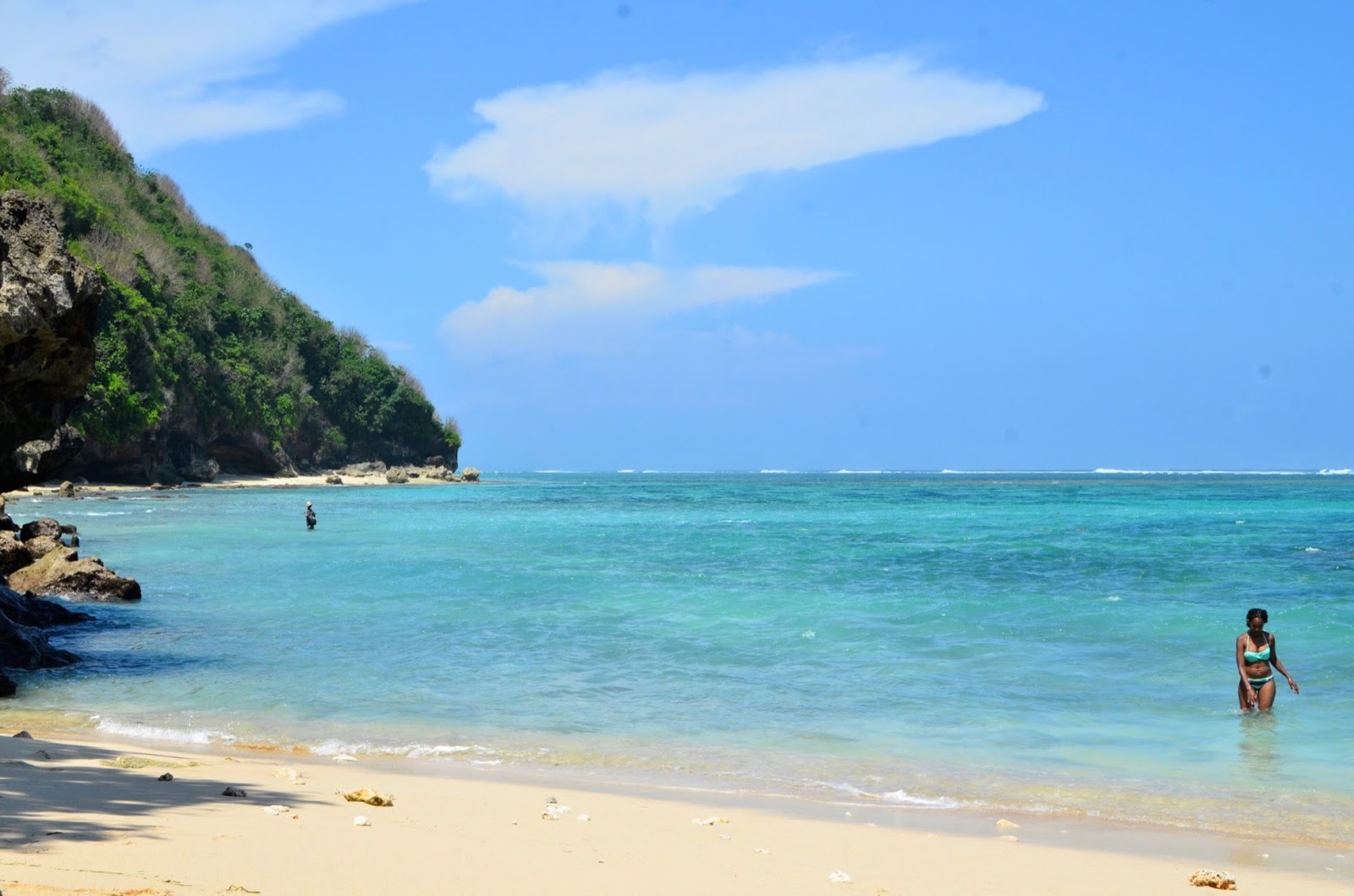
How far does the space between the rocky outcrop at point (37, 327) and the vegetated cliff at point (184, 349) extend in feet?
118

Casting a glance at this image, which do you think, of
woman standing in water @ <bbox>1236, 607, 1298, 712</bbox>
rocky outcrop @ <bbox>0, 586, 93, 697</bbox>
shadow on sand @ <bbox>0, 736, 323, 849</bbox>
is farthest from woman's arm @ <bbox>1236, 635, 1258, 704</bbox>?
rocky outcrop @ <bbox>0, 586, 93, 697</bbox>

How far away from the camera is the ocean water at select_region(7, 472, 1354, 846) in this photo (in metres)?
8.78

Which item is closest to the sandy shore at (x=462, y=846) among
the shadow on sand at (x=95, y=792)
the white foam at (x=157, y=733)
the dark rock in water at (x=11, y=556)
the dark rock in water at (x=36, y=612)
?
the shadow on sand at (x=95, y=792)

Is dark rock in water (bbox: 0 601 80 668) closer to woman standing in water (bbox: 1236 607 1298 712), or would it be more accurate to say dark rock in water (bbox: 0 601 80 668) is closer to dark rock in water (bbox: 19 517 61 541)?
dark rock in water (bbox: 19 517 61 541)

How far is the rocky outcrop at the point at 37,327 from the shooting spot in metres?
10.9

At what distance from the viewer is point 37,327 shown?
11.1 metres

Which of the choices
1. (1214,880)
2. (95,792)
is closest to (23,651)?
(95,792)

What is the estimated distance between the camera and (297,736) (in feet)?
32.3

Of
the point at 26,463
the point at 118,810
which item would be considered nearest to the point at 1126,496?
the point at 26,463

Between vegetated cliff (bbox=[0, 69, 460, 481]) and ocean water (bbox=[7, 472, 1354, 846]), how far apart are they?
3204 cm

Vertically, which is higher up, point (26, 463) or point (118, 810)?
point (26, 463)

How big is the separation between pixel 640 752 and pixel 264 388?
77098 mm

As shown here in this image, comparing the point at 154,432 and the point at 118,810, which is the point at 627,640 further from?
the point at 154,432

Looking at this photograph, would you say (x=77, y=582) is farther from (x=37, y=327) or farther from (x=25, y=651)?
(x=37, y=327)
